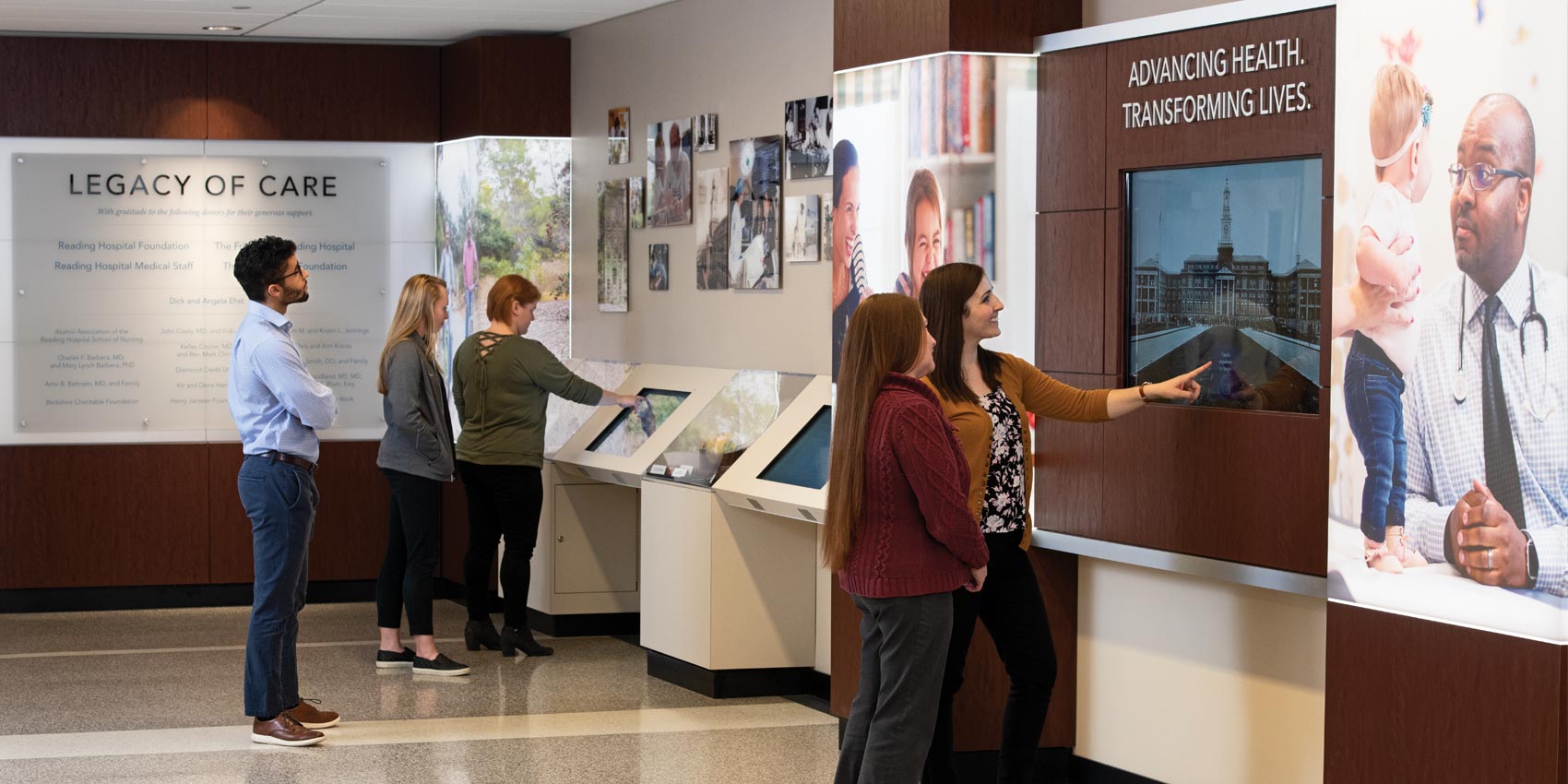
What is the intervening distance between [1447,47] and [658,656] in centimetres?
431

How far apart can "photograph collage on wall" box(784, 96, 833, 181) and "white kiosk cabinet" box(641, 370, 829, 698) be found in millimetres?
806

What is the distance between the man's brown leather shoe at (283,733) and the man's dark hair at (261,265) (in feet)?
4.74

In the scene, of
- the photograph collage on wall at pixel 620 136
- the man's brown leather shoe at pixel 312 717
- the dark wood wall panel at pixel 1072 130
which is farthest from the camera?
the photograph collage on wall at pixel 620 136

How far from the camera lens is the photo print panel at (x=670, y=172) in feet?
25.7

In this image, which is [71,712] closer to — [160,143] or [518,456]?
[518,456]

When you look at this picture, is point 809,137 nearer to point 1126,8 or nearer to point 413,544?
point 1126,8

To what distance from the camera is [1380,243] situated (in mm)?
3867

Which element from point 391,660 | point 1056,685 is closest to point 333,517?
point 391,660

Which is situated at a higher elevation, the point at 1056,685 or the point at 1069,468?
the point at 1069,468

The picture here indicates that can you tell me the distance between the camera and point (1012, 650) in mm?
4582

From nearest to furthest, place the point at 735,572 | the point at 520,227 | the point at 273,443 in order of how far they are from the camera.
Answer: the point at 273,443, the point at 735,572, the point at 520,227

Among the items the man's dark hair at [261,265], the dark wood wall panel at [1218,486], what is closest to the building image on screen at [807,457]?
the dark wood wall panel at [1218,486]

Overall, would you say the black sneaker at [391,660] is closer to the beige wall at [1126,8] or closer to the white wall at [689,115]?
the white wall at [689,115]

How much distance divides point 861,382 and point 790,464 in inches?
93.6
